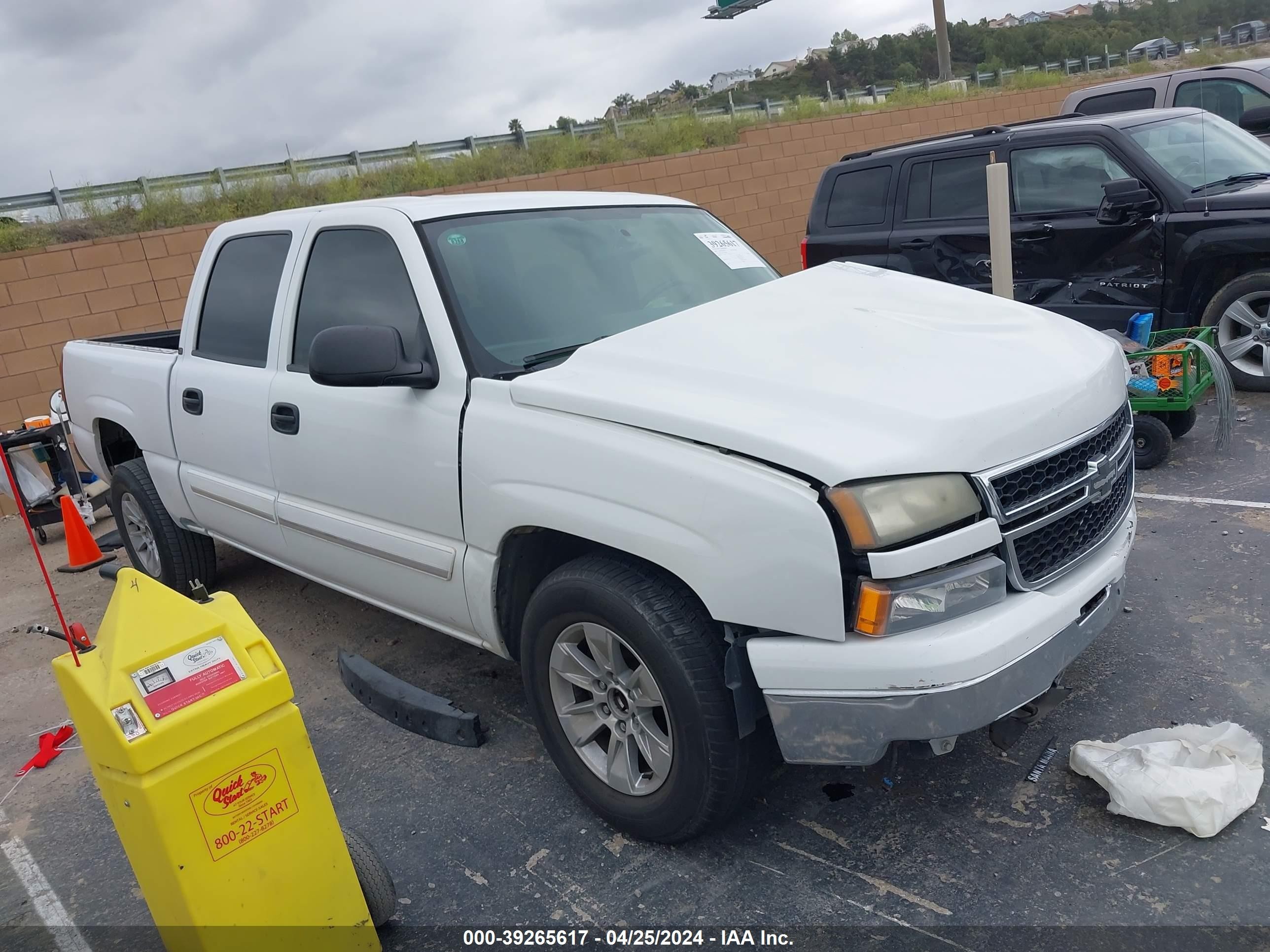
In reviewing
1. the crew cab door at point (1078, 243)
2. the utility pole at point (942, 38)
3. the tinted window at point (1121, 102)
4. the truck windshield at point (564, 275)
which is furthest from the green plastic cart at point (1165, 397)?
the utility pole at point (942, 38)

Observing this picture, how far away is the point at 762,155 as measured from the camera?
1458 cm

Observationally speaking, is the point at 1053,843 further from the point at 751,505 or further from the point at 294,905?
the point at 294,905

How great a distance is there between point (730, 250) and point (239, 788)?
2770mm

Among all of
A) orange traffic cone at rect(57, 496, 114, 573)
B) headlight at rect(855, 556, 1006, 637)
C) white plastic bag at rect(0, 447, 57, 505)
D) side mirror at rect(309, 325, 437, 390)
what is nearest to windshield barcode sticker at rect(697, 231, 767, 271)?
side mirror at rect(309, 325, 437, 390)

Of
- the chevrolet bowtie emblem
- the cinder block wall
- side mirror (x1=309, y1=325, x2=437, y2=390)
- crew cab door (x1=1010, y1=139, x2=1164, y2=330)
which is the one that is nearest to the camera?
the chevrolet bowtie emblem

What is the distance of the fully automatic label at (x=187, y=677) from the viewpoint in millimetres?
2145

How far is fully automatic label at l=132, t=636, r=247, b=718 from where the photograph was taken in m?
2.14

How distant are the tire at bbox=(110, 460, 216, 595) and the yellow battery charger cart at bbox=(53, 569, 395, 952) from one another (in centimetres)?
299

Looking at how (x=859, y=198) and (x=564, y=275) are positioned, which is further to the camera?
(x=859, y=198)

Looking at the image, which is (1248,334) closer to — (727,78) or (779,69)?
(727,78)

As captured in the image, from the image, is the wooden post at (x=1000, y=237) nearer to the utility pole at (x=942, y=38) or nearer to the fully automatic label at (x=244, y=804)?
the fully automatic label at (x=244, y=804)

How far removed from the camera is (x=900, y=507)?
2293 mm

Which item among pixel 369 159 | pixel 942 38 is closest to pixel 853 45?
pixel 942 38

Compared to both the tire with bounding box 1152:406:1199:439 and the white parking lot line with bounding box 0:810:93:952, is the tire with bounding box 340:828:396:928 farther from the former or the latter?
the tire with bounding box 1152:406:1199:439
